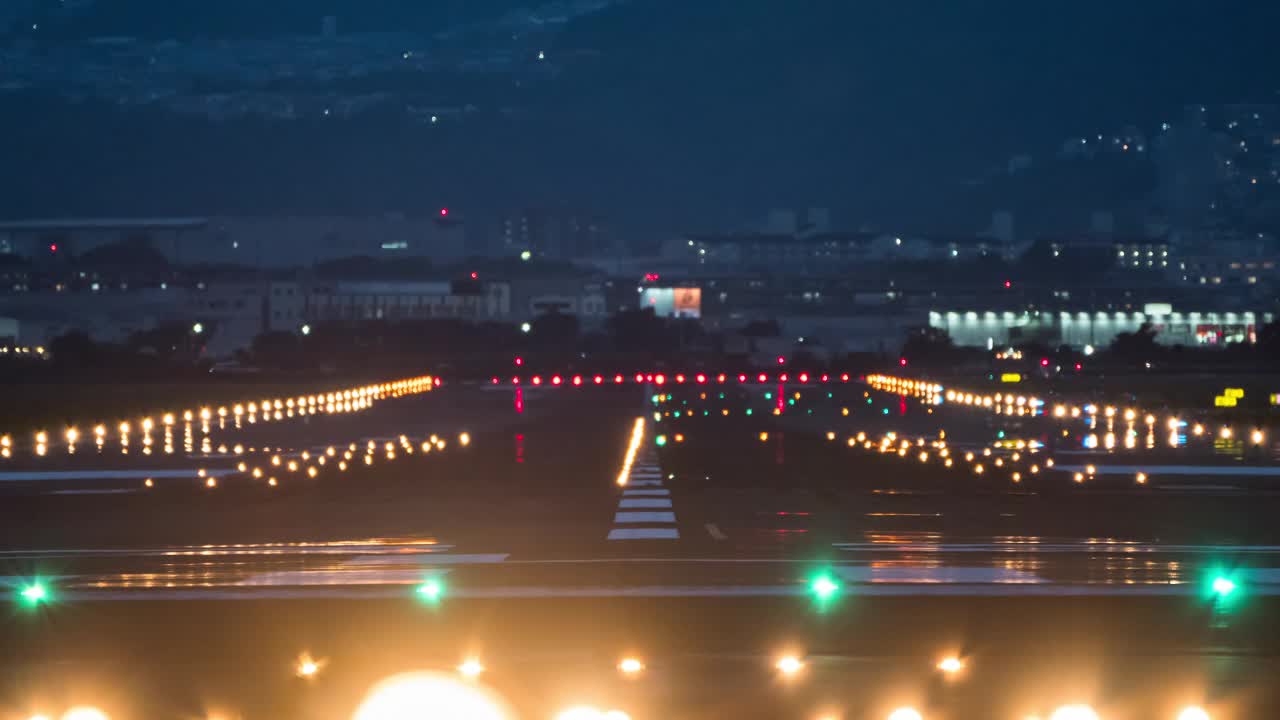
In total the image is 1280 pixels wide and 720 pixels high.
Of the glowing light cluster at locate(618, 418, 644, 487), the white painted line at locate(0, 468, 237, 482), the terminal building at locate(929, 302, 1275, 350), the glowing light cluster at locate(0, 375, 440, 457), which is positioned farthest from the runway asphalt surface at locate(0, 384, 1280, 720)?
the terminal building at locate(929, 302, 1275, 350)

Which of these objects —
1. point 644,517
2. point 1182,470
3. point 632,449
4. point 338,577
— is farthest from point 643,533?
point 632,449

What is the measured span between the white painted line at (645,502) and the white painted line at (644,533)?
11.1ft

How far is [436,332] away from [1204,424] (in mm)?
105198

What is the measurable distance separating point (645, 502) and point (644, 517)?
231cm

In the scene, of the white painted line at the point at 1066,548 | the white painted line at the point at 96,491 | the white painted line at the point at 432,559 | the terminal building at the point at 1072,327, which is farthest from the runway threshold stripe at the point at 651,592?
the terminal building at the point at 1072,327

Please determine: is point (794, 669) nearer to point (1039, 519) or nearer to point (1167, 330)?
point (1039, 519)

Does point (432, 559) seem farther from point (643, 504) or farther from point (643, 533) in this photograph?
point (643, 504)

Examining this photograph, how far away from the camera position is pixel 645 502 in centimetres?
2417

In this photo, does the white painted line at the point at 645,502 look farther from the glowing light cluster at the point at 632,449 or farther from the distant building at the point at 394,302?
the distant building at the point at 394,302

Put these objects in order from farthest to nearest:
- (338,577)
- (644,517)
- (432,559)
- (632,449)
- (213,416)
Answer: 1. (213,416)
2. (632,449)
3. (644,517)
4. (432,559)
5. (338,577)

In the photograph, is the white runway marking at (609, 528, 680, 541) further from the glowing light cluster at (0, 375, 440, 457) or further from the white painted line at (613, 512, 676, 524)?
the glowing light cluster at (0, 375, 440, 457)

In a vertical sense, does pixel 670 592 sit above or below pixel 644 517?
above

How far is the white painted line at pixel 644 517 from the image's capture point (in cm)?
2131

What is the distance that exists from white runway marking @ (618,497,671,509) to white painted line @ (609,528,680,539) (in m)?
3.14
